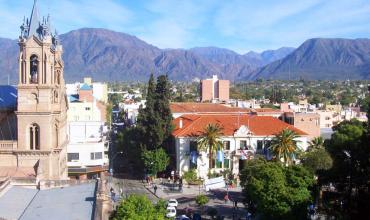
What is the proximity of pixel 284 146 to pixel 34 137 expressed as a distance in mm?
26877

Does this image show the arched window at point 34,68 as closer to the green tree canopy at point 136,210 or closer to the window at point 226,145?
the green tree canopy at point 136,210

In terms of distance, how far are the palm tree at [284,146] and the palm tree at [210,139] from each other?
5915 mm

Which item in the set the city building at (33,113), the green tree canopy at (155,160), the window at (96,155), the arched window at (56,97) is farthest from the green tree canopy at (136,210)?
the green tree canopy at (155,160)

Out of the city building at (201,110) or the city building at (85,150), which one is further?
the city building at (201,110)

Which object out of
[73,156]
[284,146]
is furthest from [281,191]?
[73,156]

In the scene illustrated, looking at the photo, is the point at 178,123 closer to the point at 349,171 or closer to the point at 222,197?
the point at 222,197

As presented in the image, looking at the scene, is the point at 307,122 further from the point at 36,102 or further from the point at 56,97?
the point at 36,102

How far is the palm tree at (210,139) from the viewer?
59.4 metres

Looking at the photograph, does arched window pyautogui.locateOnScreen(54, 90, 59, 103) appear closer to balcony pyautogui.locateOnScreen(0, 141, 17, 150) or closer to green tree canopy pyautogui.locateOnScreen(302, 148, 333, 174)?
balcony pyautogui.locateOnScreen(0, 141, 17, 150)

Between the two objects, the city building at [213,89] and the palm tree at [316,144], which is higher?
the city building at [213,89]

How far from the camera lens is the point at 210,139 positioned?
195ft

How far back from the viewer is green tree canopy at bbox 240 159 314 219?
36562 millimetres

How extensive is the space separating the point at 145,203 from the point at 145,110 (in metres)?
36.9

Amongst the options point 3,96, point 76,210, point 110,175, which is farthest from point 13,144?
point 110,175
